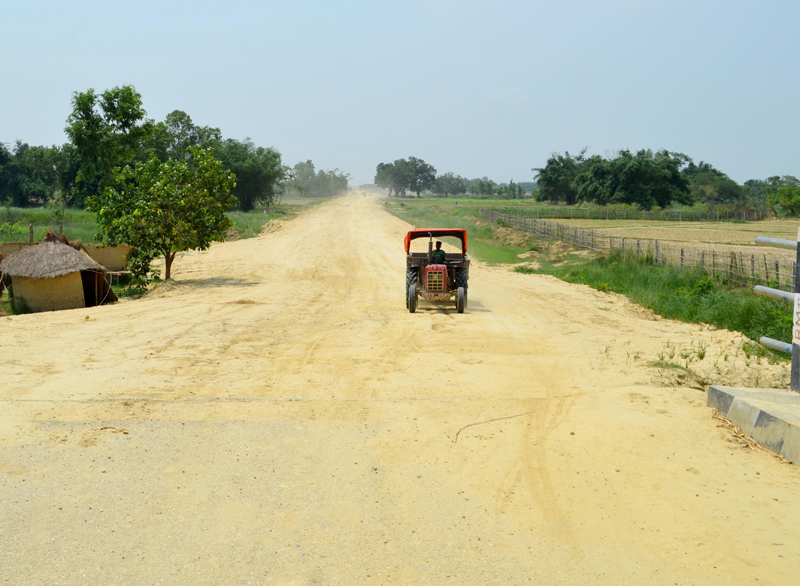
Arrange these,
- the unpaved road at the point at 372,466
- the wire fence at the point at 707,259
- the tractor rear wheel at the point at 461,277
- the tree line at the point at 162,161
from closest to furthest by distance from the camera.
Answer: the unpaved road at the point at 372,466 → the tractor rear wheel at the point at 461,277 → the wire fence at the point at 707,259 → the tree line at the point at 162,161

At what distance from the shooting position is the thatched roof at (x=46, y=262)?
16.2 m

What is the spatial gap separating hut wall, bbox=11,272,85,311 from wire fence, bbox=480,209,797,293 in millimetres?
16195

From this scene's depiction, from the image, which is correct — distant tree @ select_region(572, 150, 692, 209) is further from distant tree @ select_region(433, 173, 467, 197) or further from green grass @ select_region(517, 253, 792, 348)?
distant tree @ select_region(433, 173, 467, 197)

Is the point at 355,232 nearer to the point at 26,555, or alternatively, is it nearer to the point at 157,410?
the point at 157,410

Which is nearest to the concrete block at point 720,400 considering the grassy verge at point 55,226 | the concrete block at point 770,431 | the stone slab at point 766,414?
the stone slab at point 766,414

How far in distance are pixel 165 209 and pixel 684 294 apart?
600 inches

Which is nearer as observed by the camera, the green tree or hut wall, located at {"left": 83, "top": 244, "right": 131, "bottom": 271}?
hut wall, located at {"left": 83, "top": 244, "right": 131, "bottom": 271}

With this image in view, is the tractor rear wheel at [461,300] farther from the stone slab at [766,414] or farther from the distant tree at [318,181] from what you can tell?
the distant tree at [318,181]

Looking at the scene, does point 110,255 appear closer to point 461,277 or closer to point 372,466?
point 461,277

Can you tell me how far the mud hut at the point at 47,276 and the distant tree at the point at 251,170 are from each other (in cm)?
4135

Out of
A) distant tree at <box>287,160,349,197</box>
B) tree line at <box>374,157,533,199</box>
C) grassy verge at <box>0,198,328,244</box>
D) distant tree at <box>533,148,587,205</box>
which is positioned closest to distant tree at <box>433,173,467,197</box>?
tree line at <box>374,157,533,199</box>

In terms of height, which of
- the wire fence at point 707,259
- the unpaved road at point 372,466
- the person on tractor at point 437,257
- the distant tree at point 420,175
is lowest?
the unpaved road at point 372,466

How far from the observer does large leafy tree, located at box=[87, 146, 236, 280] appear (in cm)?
1947

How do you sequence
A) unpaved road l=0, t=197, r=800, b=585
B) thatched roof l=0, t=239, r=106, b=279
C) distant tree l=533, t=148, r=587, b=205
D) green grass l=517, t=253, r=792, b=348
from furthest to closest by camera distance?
distant tree l=533, t=148, r=587, b=205, thatched roof l=0, t=239, r=106, b=279, green grass l=517, t=253, r=792, b=348, unpaved road l=0, t=197, r=800, b=585
